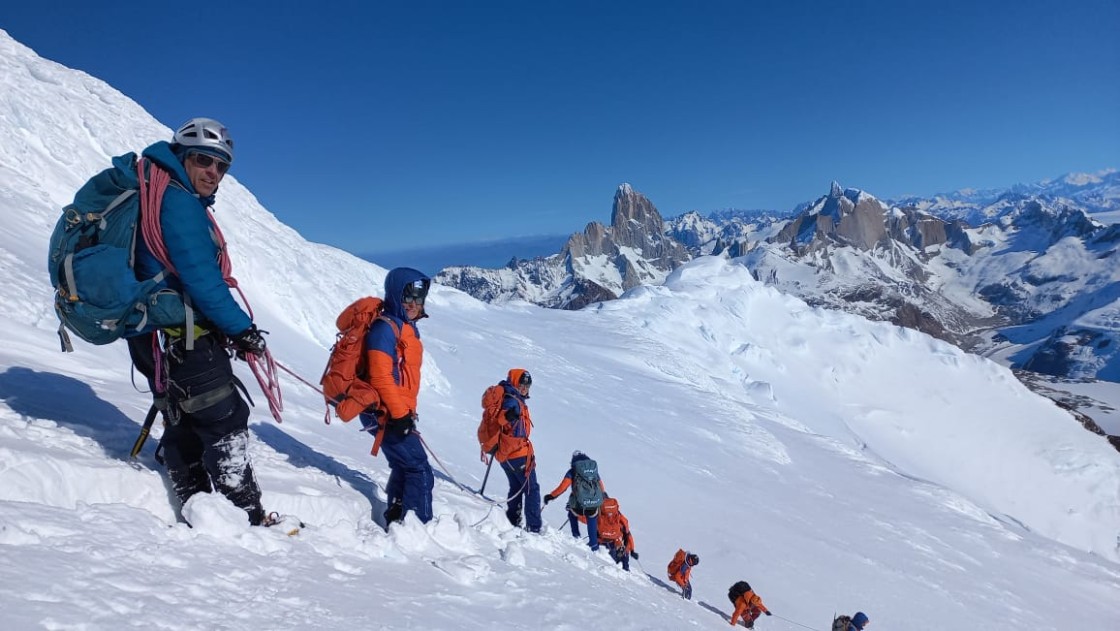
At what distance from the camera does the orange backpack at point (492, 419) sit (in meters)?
8.99

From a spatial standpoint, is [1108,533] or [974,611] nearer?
[974,611]

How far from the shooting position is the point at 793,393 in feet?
173

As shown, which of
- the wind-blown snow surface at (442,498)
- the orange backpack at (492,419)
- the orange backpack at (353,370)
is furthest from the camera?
the orange backpack at (492,419)

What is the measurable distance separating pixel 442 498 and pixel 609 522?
11.7ft

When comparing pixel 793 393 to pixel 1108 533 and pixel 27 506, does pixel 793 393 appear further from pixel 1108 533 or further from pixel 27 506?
pixel 27 506

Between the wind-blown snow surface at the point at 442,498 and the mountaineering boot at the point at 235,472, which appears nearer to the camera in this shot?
the wind-blown snow surface at the point at 442,498

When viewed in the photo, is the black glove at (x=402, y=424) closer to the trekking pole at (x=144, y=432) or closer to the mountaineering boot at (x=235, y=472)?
the mountaineering boot at (x=235, y=472)

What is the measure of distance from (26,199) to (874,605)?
807 inches

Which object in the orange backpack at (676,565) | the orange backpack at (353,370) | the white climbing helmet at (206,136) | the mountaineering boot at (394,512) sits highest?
the white climbing helmet at (206,136)

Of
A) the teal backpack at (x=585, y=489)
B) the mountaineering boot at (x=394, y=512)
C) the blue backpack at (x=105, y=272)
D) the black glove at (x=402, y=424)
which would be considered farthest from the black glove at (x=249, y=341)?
the teal backpack at (x=585, y=489)

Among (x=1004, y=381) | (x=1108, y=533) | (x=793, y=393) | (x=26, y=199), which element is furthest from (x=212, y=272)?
(x=1004, y=381)

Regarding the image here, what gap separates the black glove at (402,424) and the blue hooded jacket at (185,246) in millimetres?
2230

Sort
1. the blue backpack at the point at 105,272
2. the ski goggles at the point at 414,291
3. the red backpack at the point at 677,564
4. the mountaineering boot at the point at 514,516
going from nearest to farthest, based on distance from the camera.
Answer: the blue backpack at the point at 105,272 < the ski goggles at the point at 414,291 < the mountaineering boot at the point at 514,516 < the red backpack at the point at 677,564

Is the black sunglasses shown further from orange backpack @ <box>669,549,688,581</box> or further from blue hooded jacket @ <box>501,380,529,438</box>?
orange backpack @ <box>669,549,688,581</box>
